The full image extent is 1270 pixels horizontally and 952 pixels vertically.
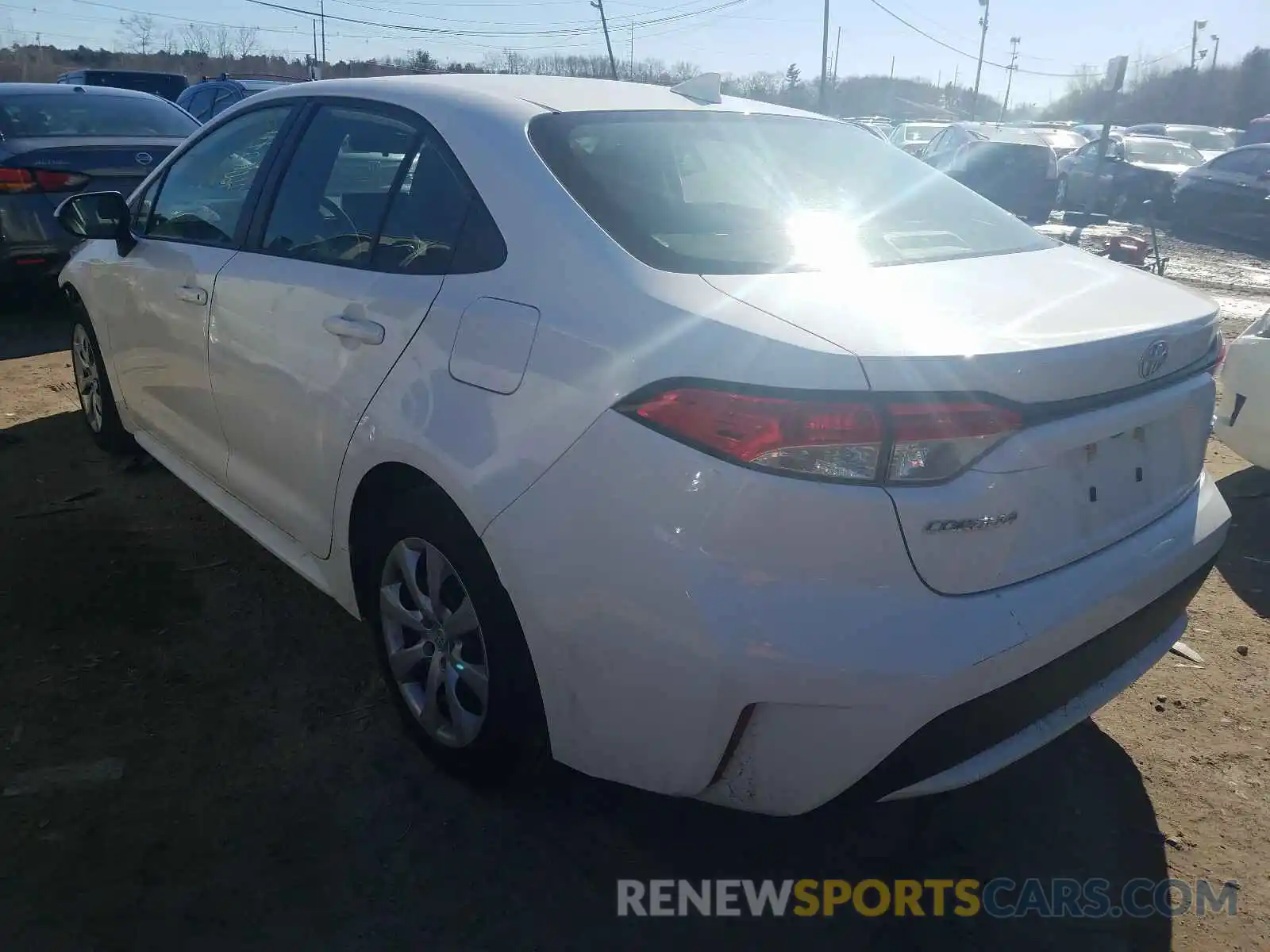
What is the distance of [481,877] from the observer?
2.24 meters

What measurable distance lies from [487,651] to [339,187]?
57.5 inches

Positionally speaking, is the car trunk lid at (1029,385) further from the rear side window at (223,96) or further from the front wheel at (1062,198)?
the rear side window at (223,96)

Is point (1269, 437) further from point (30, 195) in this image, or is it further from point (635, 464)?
point (30, 195)

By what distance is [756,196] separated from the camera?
2459 millimetres

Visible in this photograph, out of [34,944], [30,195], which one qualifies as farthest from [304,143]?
[30,195]

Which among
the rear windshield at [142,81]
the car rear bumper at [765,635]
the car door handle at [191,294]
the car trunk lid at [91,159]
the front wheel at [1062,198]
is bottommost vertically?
the front wheel at [1062,198]

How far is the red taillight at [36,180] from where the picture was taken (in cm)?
653

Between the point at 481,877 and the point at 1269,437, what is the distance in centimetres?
362

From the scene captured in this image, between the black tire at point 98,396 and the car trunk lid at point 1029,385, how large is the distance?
11.5 ft

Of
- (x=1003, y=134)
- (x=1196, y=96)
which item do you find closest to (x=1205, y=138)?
(x=1003, y=134)

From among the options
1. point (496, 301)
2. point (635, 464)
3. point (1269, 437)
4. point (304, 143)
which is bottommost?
point (1269, 437)

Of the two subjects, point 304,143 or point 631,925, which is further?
point 304,143

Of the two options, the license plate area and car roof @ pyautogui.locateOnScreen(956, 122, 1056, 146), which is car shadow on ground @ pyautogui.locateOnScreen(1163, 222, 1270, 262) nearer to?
car roof @ pyautogui.locateOnScreen(956, 122, 1056, 146)

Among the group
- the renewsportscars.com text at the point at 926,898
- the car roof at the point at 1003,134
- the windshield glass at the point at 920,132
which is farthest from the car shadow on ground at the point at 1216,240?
the renewsportscars.com text at the point at 926,898
